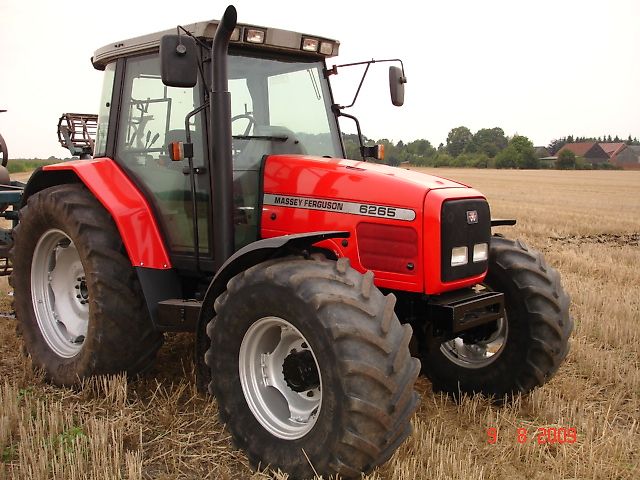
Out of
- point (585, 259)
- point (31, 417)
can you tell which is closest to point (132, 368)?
point (31, 417)

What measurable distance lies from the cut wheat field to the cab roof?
2.22m

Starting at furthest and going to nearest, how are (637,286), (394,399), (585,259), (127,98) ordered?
(585,259) < (637,286) < (127,98) < (394,399)

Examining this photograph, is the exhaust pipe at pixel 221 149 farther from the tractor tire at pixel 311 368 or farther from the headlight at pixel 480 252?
the headlight at pixel 480 252

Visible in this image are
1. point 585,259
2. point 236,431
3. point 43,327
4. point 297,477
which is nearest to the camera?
point 297,477

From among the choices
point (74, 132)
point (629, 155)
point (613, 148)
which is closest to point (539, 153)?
point (629, 155)

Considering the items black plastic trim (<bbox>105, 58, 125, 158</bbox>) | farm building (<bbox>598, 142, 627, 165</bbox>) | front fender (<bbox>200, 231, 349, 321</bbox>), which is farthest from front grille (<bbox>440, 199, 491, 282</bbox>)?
farm building (<bbox>598, 142, 627, 165</bbox>)

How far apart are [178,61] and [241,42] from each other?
24.5 inches

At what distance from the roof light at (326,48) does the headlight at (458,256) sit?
66.9 inches

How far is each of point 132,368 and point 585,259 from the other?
24.2 feet

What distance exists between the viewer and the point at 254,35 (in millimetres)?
3848

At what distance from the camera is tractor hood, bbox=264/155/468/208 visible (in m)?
3.55

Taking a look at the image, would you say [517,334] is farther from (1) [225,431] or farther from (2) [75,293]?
→ (2) [75,293]

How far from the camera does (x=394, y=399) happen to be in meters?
2.85

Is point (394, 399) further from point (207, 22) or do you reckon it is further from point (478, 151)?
point (478, 151)
